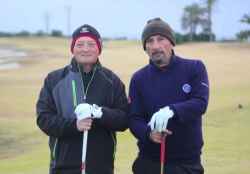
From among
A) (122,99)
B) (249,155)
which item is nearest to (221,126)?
(249,155)

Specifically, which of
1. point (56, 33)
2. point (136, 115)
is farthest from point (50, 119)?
point (56, 33)

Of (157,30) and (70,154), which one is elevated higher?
(157,30)

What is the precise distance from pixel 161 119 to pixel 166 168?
1.61 feet

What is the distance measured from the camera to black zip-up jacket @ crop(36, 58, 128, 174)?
17.5 feet

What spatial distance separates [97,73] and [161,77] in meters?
0.53

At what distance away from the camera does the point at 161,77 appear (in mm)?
5250

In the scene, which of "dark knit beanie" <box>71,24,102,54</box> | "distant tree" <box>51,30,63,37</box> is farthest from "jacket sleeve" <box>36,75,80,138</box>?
"distant tree" <box>51,30,63,37</box>

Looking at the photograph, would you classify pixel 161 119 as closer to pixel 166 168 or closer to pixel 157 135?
pixel 157 135

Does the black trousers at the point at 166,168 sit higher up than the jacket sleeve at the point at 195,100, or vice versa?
the jacket sleeve at the point at 195,100

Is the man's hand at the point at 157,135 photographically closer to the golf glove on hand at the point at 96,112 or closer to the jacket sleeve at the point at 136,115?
the jacket sleeve at the point at 136,115

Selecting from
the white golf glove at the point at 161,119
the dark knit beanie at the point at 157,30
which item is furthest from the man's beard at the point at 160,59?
the white golf glove at the point at 161,119

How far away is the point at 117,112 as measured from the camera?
5.30 meters

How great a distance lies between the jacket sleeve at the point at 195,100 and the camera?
5078mm

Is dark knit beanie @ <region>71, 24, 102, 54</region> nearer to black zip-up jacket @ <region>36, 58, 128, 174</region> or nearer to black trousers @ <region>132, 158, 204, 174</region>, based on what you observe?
black zip-up jacket @ <region>36, 58, 128, 174</region>
